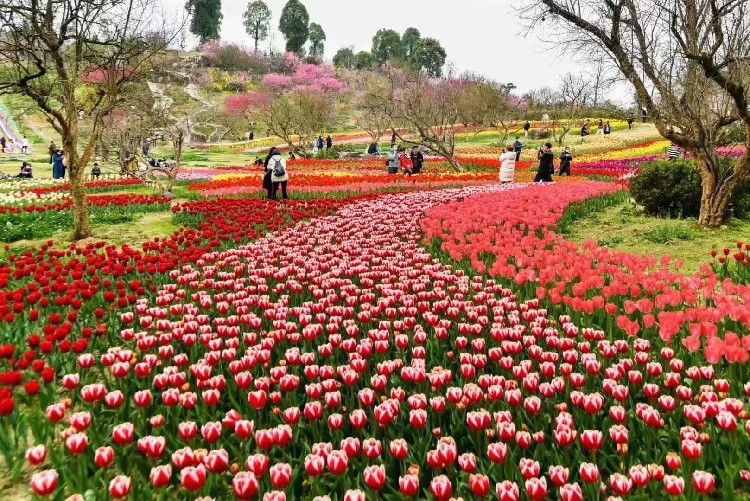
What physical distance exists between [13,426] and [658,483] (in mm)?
4161

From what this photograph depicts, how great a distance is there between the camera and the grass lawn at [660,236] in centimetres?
949

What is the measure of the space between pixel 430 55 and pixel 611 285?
11401 centimetres

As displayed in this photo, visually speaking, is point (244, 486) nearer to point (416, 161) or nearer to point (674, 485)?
point (674, 485)

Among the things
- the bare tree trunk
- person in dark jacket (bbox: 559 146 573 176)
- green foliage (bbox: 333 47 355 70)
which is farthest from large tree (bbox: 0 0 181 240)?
green foliage (bbox: 333 47 355 70)

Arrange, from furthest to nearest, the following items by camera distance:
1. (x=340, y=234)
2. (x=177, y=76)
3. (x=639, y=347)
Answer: (x=177, y=76), (x=340, y=234), (x=639, y=347)

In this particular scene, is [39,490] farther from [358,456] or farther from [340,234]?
[340,234]

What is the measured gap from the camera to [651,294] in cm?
603

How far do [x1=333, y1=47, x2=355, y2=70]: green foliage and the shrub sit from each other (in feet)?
411

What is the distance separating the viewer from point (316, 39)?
5079 inches

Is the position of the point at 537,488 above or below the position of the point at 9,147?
below

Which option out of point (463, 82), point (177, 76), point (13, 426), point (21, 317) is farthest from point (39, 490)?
point (177, 76)

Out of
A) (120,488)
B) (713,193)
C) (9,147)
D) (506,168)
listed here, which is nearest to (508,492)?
(120,488)

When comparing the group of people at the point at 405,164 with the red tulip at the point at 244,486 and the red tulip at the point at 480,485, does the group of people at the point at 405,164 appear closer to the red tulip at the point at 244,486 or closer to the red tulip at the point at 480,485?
the red tulip at the point at 480,485

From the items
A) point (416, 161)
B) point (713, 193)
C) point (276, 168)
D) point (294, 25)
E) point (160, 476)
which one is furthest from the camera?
point (294, 25)
